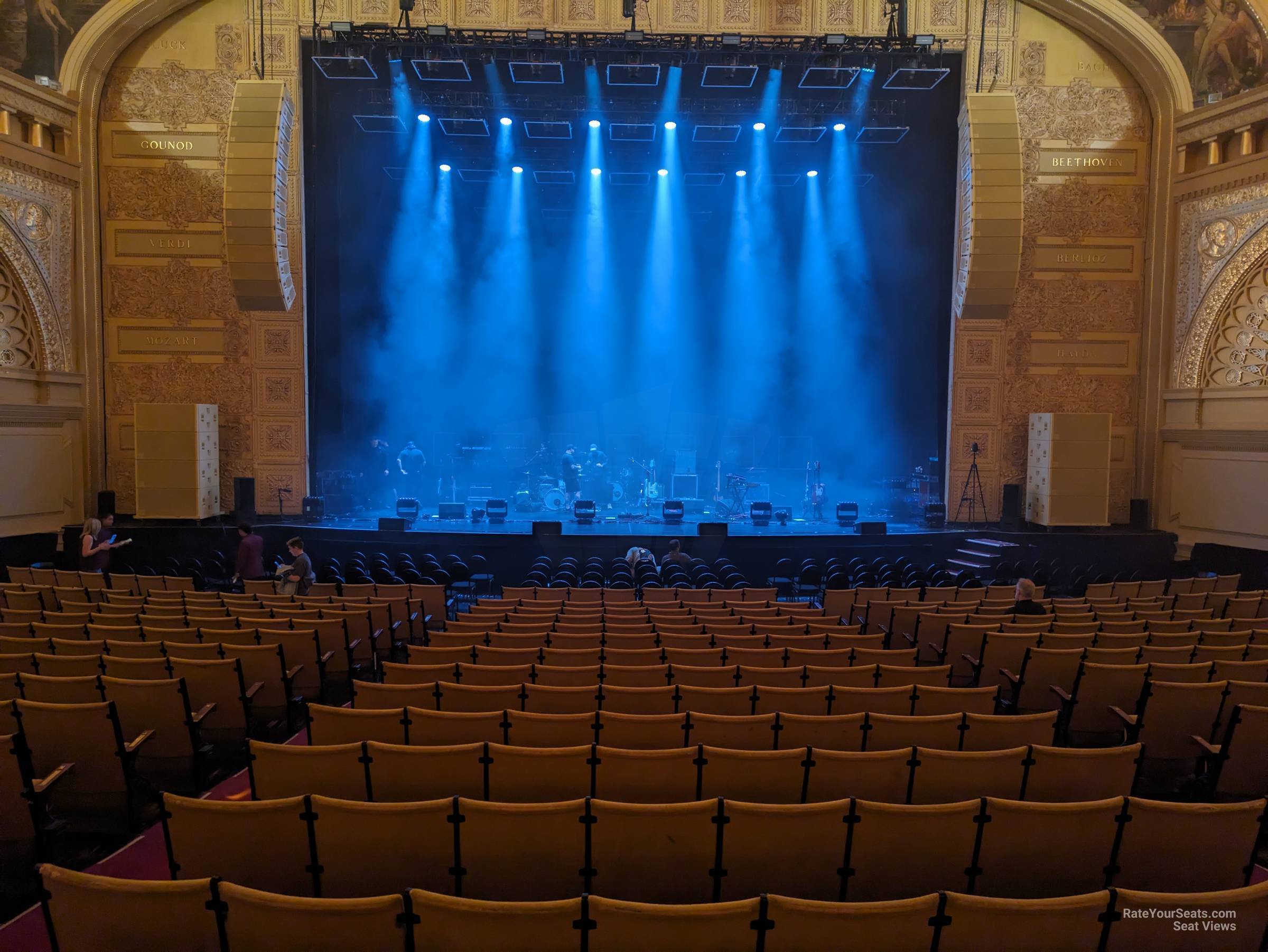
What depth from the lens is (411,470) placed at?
57.8 ft

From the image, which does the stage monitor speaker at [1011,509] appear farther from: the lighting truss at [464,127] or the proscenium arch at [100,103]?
the lighting truss at [464,127]

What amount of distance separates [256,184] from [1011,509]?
1363 cm

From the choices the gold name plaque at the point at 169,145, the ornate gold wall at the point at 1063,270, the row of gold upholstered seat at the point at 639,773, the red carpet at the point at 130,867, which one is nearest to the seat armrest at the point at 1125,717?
the row of gold upholstered seat at the point at 639,773

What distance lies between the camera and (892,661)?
568cm

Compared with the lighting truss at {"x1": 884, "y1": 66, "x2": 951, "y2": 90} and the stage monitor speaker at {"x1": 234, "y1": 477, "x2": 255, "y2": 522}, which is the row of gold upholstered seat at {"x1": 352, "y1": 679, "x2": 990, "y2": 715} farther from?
the stage monitor speaker at {"x1": 234, "y1": 477, "x2": 255, "y2": 522}

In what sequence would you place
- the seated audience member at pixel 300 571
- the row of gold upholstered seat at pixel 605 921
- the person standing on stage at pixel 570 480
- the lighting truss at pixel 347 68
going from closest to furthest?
1. the row of gold upholstered seat at pixel 605 921
2. the seated audience member at pixel 300 571
3. the lighting truss at pixel 347 68
4. the person standing on stage at pixel 570 480

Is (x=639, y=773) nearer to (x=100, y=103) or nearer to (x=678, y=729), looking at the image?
(x=678, y=729)

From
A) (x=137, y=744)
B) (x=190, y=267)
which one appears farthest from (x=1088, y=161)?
(x=137, y=744)

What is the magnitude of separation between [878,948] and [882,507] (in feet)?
52.4

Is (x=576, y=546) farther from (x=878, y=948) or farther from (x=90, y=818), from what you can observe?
(x=878, y=948)

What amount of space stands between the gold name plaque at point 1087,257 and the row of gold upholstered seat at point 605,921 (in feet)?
50.8

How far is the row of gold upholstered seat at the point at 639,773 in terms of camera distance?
3346 mm

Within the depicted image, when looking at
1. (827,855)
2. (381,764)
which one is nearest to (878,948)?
(827,855)

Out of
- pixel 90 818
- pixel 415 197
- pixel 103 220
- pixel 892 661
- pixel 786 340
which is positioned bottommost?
pixel 90 818
